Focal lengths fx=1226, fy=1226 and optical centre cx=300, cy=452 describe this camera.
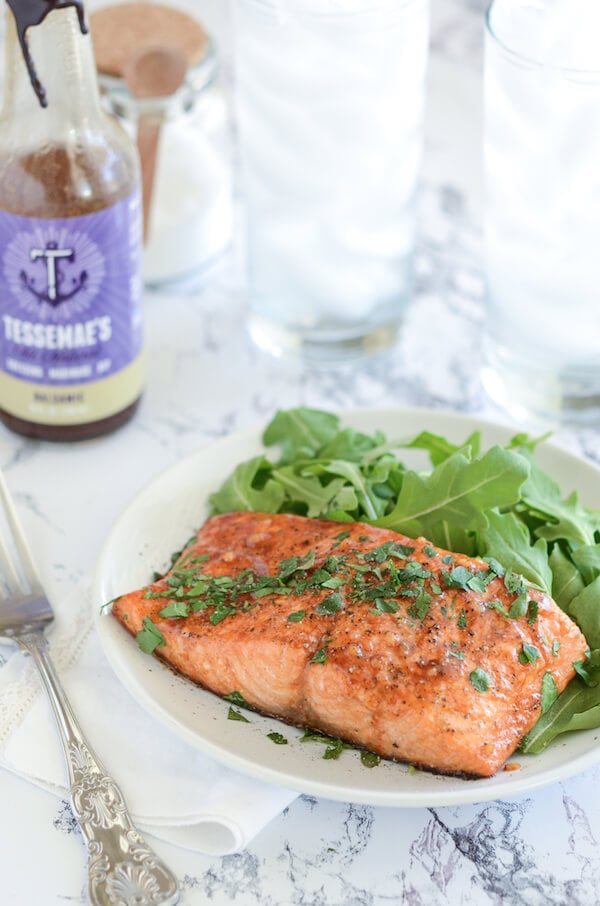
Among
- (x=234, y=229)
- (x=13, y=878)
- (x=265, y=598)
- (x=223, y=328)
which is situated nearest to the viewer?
(x=13, y=878)

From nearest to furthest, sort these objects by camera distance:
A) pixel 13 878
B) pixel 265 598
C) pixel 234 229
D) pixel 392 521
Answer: pixel 13 878, pixel 265 598, pixel 392 521, pixel 234 229

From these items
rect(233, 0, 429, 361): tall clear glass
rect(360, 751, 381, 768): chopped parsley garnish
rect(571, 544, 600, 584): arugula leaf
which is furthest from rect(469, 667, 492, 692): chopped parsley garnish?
rect(233, 0, 429, 361): tall clear glass

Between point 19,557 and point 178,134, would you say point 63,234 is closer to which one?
point 19,557

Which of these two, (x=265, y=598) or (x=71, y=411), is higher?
(x=265, y=598)

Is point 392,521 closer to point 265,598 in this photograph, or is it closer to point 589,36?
point 265,598

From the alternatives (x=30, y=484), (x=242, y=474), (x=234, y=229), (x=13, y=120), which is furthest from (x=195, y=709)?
(x=234, y=229)

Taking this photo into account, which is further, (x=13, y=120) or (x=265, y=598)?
(x=13, y=120)

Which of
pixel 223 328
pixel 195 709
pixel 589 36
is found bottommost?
pixel 223 328
